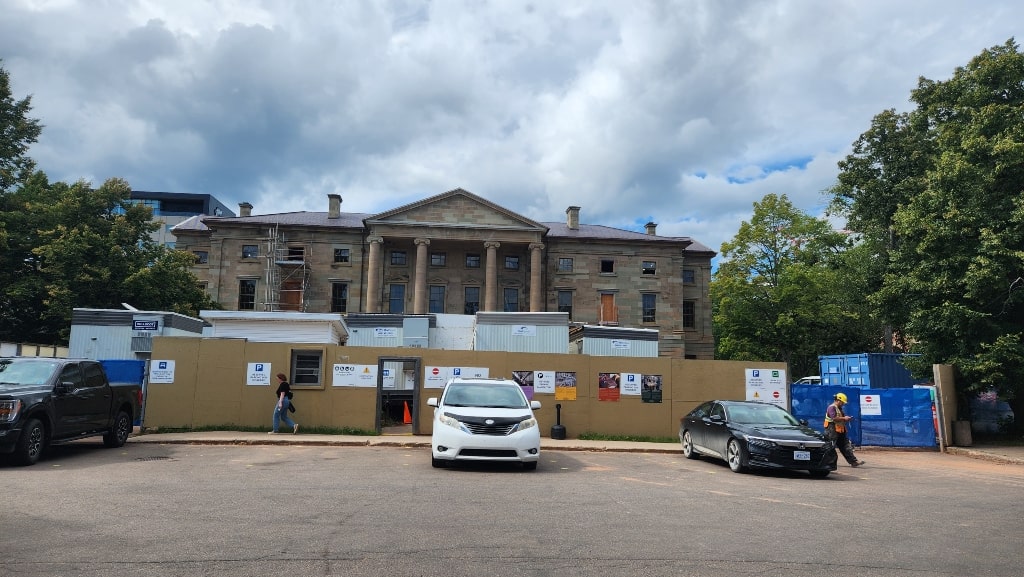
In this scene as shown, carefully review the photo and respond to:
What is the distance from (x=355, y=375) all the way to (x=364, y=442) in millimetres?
2634

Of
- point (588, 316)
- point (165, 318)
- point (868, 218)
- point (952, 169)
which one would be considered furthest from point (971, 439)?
point (588, 316)

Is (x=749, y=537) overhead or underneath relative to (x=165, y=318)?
underneath

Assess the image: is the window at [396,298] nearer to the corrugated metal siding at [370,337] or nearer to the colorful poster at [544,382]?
the corrugated metal siding at [370,337]

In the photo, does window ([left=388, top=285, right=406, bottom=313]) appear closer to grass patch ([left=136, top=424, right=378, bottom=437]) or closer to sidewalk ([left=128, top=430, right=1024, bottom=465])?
grass patch ([left=136, top=424, right=378, bottom=437])

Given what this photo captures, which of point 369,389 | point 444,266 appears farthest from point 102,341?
point 444,266

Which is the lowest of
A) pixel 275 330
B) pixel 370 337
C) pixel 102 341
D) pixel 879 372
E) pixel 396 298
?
pixel 879 372

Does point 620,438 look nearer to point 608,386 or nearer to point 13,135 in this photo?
point 608,386

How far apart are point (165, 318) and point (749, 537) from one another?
23.4 metres

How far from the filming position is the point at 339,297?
166ft

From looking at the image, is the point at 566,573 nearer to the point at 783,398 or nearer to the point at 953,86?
the point at 783,398

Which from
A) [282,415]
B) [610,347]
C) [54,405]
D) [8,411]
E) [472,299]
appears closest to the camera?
[8,411]

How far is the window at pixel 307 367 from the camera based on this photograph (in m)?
17.8

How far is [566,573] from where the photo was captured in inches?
203

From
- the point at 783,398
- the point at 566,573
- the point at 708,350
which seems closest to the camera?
the point at 566,573
